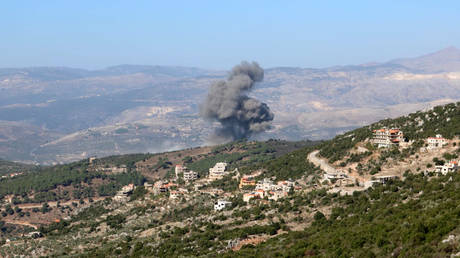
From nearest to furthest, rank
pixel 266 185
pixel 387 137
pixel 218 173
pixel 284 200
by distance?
pixel 284 200 → pixel 387 137 → pixel 266 185 → pixel 218 173

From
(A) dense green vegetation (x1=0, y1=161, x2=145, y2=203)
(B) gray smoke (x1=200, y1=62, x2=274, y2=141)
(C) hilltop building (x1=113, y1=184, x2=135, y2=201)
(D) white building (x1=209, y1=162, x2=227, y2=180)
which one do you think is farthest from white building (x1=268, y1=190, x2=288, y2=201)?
(B) gray smoke (x1=200, y1=62, x2=274, y2=141)

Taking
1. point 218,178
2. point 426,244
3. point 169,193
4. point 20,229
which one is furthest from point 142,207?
point 426,244

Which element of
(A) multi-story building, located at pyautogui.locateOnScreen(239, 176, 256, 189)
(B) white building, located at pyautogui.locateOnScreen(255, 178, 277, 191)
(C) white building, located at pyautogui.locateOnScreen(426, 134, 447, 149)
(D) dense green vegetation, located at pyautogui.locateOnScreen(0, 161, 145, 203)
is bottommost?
(D) dense green vegetation, located at pyautogui.locateOnScreen(0, 161, 145, 203)

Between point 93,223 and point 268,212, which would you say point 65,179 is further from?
point 268,212

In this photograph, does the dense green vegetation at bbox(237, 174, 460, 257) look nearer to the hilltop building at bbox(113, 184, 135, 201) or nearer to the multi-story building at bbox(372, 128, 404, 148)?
the multi-story building at bbox(372, 128, 404, 148)

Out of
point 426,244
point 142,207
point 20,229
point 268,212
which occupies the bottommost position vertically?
point 20,229

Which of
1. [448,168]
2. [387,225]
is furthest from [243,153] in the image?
[387,225]

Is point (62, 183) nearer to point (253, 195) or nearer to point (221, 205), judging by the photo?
point (221, 205)
